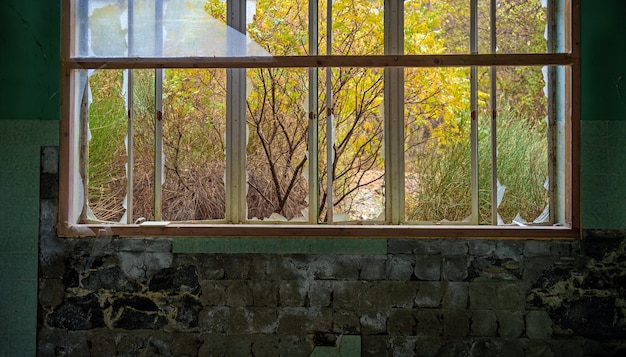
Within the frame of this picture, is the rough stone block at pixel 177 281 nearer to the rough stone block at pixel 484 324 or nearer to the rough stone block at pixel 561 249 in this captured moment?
the rough stone block at pixel 484 324

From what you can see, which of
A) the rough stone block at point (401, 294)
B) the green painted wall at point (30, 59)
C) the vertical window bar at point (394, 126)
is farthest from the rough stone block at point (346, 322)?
the green painted wall at point (30, 59)

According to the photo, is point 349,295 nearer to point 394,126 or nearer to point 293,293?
point 293,293

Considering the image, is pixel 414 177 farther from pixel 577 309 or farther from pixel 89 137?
pixel 89 137

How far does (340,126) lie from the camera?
3543mm

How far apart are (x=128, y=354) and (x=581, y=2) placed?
4027mm

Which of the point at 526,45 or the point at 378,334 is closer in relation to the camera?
the point at 378,334

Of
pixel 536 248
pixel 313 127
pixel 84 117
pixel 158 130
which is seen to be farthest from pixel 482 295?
pixel 84 117

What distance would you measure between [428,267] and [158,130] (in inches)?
86.8

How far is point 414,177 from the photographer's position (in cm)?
353

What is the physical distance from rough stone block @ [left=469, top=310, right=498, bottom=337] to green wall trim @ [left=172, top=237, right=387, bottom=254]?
0.78 m

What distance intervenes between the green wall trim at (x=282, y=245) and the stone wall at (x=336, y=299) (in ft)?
0.14

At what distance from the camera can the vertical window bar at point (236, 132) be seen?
354 centimetres

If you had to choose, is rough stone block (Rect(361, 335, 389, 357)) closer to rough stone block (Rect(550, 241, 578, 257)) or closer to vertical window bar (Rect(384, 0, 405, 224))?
vertical window bar (Rect(384, 0, 405, 224))

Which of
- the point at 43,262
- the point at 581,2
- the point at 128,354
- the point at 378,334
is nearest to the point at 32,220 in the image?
the point at 43,262
